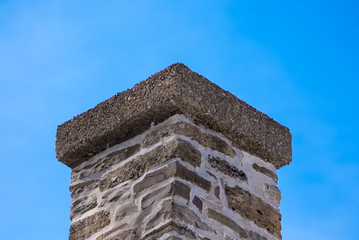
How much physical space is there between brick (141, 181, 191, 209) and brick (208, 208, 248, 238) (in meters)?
0.19

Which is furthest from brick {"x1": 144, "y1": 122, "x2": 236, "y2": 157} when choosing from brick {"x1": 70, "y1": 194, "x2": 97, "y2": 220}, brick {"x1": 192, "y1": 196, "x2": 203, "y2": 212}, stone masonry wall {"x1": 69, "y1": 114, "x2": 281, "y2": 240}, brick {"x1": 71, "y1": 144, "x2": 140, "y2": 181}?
brick {"x1": 70, "y1": 194, "x2": 97, "y2": 220}

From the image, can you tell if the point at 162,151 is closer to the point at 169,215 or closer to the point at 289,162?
the point at 169,215

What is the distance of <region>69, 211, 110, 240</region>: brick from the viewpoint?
4.20m

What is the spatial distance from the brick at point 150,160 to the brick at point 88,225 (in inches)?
6.5

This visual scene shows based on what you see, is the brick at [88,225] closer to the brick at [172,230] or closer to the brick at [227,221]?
the brick at [172,230]

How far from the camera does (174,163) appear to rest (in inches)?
156

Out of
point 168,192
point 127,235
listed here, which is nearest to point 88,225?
point 127,235

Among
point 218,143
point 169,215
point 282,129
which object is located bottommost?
point 169,215

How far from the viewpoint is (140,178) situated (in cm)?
412

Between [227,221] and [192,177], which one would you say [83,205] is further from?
[227,221]

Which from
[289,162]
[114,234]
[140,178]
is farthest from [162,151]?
[289,162]

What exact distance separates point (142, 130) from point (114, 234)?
1.95ft

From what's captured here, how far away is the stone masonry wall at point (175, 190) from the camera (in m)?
3.91

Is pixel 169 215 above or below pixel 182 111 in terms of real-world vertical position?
below
